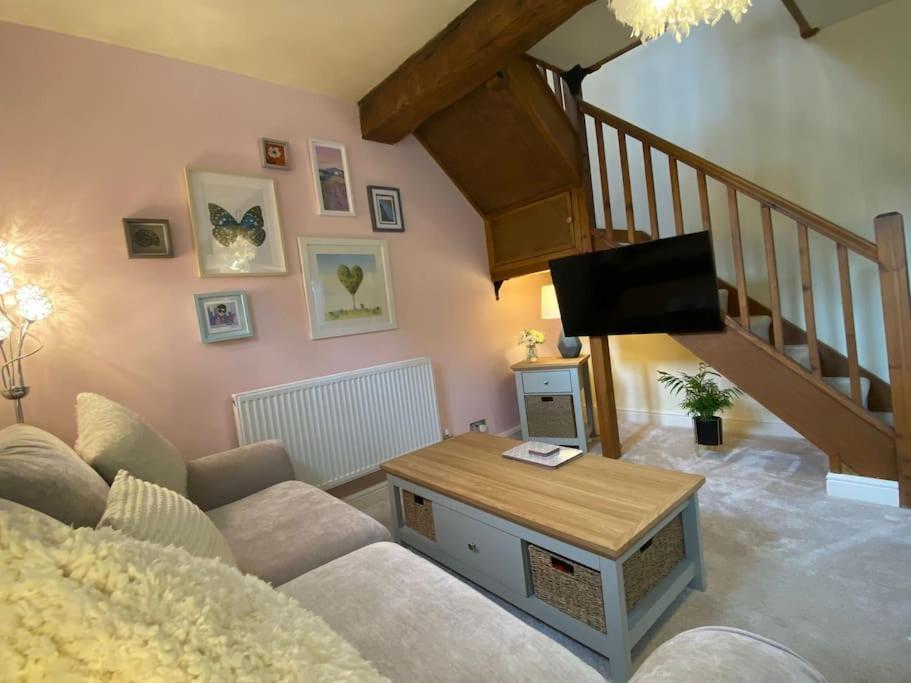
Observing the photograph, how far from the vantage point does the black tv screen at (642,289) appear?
91.3 inches

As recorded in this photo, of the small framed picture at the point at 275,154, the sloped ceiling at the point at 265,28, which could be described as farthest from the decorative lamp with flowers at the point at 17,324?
the small framed picture at the point at 275,154

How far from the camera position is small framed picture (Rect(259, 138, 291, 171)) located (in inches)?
92.9

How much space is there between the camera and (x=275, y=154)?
2.39 metres

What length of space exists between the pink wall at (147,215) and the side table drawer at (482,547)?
4.21 ft

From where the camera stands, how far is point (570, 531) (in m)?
1.25

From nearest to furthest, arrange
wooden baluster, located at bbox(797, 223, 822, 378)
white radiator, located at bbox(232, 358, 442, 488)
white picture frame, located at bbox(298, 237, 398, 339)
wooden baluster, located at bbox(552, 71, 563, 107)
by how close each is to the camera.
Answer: wooden baluster, located at bbox(797, 223, 822, 378), white radiator, located at bbox(232, 358, 442, 488), white picture frame, located at bbox(298, 237, 398, 339), wooden baluster, located at bbox(552, 71, 563, 107)

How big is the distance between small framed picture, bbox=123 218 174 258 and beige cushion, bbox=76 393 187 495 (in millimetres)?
740

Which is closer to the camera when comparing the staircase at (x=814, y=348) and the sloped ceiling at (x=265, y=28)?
the sloped ceiling at (x=265, y=28)

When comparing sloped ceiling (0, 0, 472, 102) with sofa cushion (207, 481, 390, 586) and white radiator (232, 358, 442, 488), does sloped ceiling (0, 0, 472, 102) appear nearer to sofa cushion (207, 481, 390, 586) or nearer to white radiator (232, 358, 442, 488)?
white radiator (232, 358, 442, 488)

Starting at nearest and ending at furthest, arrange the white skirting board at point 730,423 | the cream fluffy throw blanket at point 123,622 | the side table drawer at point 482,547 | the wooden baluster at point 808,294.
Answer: the cream fluffy throw blanket at point 123,622
the side table drawer at point 482,547
the wooden baluster at point 808,294
the white skirting board at point 730,423

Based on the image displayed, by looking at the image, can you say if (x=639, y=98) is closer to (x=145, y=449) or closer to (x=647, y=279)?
Answer: (x=647, y=279)

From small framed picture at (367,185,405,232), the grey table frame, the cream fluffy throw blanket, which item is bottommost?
the grey table frame

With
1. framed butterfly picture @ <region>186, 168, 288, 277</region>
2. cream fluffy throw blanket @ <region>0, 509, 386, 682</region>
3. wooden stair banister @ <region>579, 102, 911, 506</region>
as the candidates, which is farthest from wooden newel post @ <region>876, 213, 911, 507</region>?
framed butterfly picture @ <region>186, 168, 288, 277</region>

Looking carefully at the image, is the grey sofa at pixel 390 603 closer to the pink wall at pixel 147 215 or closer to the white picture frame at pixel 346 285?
the pink wall at pixel 147 215
